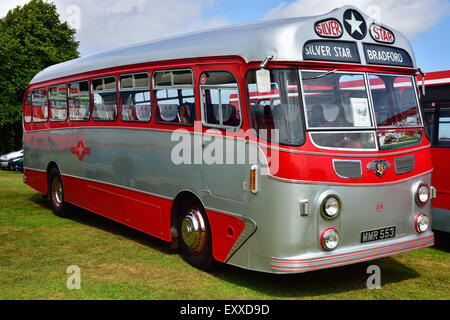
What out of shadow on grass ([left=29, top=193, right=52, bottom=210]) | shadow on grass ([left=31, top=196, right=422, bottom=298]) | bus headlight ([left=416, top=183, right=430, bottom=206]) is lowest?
shadow on grass ([left=31, top=196, right=422, bottom=298])

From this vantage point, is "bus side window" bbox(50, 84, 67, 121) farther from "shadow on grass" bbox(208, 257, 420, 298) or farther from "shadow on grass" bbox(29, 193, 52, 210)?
"shadow on grass" bbox(208, 257, 420, 298)

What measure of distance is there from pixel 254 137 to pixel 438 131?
4.32 metres

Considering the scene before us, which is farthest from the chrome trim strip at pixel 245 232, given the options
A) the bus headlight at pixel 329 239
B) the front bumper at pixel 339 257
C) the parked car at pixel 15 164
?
the parked car at pixel 15 164

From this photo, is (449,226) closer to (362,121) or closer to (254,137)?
(362,121)

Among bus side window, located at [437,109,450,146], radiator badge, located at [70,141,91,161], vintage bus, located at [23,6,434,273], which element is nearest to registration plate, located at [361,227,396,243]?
vintage bus, located at [23,6,434,273]

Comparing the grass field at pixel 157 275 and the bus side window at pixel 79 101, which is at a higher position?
the bus side window at pixel 79 101

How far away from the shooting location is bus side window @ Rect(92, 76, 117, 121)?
9344 millimetres

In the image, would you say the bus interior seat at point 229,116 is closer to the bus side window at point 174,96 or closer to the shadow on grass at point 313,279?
the bus side window at point 174,96

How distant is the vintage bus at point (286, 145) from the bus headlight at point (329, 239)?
0.04ft

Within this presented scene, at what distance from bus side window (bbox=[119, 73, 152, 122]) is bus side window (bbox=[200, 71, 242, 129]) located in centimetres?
147

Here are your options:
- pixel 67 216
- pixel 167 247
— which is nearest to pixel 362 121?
pixel 167 247

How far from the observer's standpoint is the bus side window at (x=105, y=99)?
9344mm

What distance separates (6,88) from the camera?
117 feet
